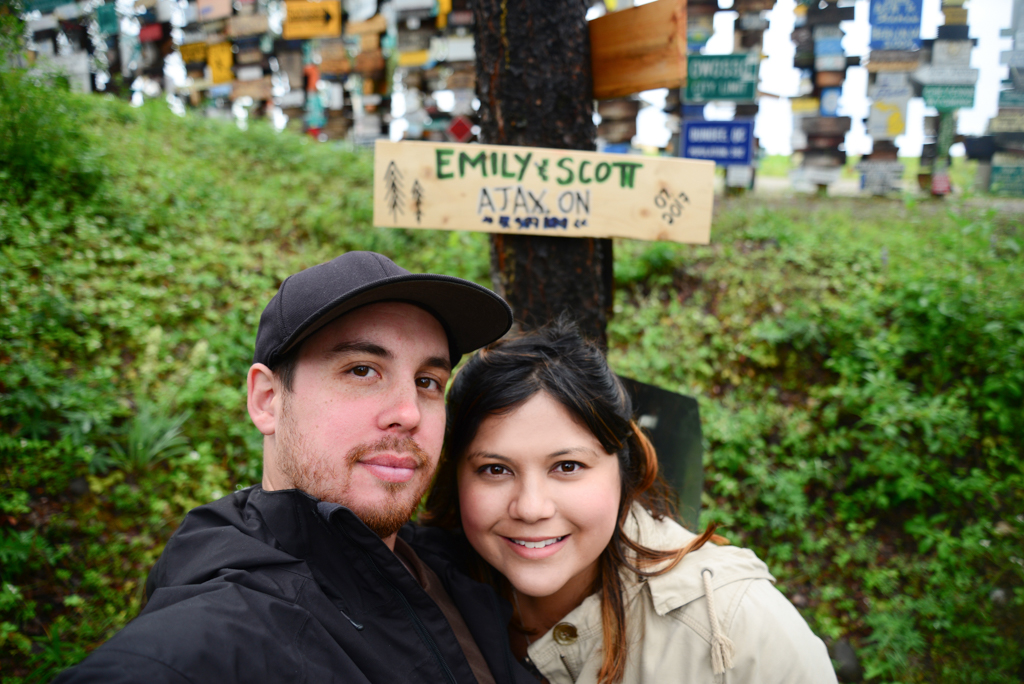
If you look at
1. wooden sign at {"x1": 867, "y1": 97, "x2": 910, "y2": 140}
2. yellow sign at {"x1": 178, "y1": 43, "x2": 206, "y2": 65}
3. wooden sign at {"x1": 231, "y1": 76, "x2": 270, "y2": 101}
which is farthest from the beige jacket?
yellow sign at {"x1": 178, "y1": 43, "x2": 206, "y2": 65}

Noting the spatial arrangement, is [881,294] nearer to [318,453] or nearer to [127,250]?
[318,453]

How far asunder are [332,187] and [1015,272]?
6.69m

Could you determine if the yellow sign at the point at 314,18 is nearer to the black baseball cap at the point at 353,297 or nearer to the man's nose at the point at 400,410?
the black baseball cap at the point at 353,297

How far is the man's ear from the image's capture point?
149cm

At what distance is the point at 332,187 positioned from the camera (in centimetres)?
695

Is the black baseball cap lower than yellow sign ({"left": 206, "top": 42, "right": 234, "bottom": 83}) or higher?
lower

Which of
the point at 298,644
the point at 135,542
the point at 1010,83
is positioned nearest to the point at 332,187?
the point at 135,542

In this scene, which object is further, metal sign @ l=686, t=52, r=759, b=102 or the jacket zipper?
metal sign @ l=686, t=52, r=759, b=102

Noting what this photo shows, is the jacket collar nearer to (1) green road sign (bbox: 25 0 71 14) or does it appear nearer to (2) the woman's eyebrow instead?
(2) the woman's eyebrow

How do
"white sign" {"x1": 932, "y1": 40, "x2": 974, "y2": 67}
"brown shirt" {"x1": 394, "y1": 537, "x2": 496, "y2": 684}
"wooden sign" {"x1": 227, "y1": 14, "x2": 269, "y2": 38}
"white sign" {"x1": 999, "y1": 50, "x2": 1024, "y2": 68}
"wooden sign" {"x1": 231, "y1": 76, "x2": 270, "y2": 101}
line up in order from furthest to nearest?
"wooden sign" {"x1": 231, "y1": 76, "x2": 270, "y2": 101} < "wooden sign" {"x1": 227, "y1": 14, "x2": 269, "y2": 38} < "white sign" {"x1": 932, "y1": 40, "x2": 974, "y2": 67} < "white sign" {"x1": 999, "y1": 50, "x2": 1024, "y2": 68} < "brown shirt" {"x1": 394, "y1": 537, "x2": 496, "y2": 684}

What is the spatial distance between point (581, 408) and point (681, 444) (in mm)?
981

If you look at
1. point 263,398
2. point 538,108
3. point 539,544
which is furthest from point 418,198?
point 539,544

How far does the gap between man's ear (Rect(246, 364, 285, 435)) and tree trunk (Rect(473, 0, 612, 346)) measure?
3.76 feet

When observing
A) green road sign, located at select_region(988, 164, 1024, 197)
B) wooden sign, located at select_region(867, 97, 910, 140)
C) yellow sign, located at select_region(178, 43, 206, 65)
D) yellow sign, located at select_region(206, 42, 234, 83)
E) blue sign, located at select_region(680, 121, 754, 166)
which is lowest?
green road sign, located at select_region(988, 164, 1024, 197)
